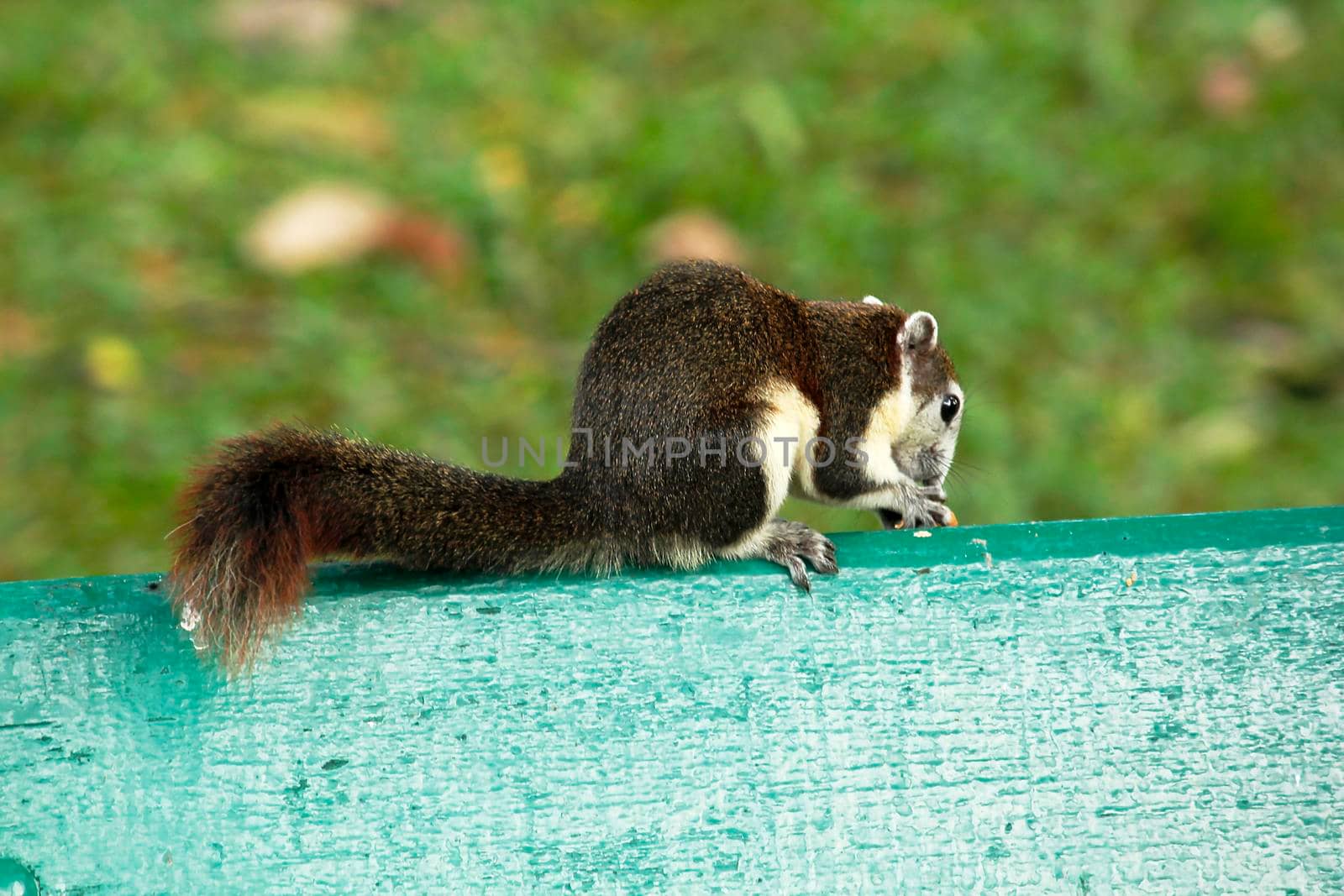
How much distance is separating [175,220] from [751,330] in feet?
9.01

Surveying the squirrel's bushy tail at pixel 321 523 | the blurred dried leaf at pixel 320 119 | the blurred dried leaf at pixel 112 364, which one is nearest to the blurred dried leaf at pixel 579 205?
the blurred dried leaf at pixel 320 119

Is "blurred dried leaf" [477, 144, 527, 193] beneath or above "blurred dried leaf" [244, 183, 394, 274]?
above

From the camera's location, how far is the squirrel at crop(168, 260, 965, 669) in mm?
1669

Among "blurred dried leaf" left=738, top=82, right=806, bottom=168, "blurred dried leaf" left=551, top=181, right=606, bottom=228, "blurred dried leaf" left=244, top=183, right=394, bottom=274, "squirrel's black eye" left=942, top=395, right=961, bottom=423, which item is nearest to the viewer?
"squirrel's black eye" left=942, top=395, right=961, bottom=423

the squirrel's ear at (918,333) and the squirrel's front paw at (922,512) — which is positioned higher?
the squirrel's ear at (918,333)

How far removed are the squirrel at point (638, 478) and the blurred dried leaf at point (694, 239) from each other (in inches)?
73.3

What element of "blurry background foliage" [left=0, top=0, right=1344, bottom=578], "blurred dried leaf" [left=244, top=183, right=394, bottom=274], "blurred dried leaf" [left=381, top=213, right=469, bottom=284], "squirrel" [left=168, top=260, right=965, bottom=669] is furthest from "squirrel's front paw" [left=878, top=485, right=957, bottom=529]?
"blurred dried leaf" [left=244, top=183, right=394, bottom=274]

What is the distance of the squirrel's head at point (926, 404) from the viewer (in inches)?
93.0

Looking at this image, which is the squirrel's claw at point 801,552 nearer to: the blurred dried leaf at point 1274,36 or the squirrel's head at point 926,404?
the squirrel's head at point 926,404

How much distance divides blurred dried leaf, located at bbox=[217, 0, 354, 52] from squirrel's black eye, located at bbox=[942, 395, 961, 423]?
10.9 feet

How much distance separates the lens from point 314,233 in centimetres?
421

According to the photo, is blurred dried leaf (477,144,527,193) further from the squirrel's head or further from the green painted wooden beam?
the green painted wooden beam

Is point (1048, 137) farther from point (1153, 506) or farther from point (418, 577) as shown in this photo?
point (418, 577)

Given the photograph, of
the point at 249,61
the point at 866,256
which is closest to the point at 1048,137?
the point at 866,256
